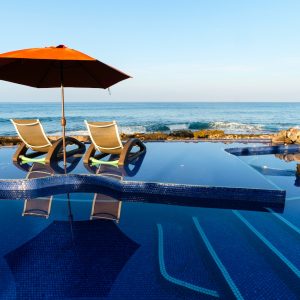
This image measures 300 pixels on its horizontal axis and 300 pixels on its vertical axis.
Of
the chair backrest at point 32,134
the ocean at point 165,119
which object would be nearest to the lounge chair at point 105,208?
the chair backrest at point 32,134

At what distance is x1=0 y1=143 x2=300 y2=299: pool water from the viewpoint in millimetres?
2506

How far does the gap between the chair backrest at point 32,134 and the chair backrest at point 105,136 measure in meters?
1.16

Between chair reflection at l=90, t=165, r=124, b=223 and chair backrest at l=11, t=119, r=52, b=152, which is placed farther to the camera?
chair backrest at l=11, t=119, r=52, b=152

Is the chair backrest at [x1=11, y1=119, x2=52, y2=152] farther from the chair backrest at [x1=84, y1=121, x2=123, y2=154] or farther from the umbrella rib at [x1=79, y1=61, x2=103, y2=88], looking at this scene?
the umbrella rib at [x1=79, y1=61, x2=103, y2=88]

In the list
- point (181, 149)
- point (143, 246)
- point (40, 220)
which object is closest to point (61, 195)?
point (40, 220)

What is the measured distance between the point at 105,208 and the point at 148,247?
137 cm

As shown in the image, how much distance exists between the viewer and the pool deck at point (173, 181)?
4.78 m

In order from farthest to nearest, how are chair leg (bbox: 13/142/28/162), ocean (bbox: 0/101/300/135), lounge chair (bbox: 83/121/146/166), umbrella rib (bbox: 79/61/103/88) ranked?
ocean (bbox: 0/101/300/135) < chair leg (bbox: 13/142/28/162) < lounge chair (bbox: 83/121/146/166) < umbrella rib (bbox: 79/61/103/88)

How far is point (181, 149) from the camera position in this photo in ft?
30.5

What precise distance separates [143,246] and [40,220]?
1.61 meters

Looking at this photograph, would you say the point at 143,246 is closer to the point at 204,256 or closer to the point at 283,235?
the point at 204,256

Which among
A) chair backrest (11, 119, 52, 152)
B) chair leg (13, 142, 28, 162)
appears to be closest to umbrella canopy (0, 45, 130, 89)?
chair backrest (11, 119, 52, 152)

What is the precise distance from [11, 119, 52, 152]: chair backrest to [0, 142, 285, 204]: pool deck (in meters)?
0.69

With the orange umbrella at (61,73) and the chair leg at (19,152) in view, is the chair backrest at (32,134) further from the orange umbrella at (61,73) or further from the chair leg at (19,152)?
the orange umbrella at (61,73)
